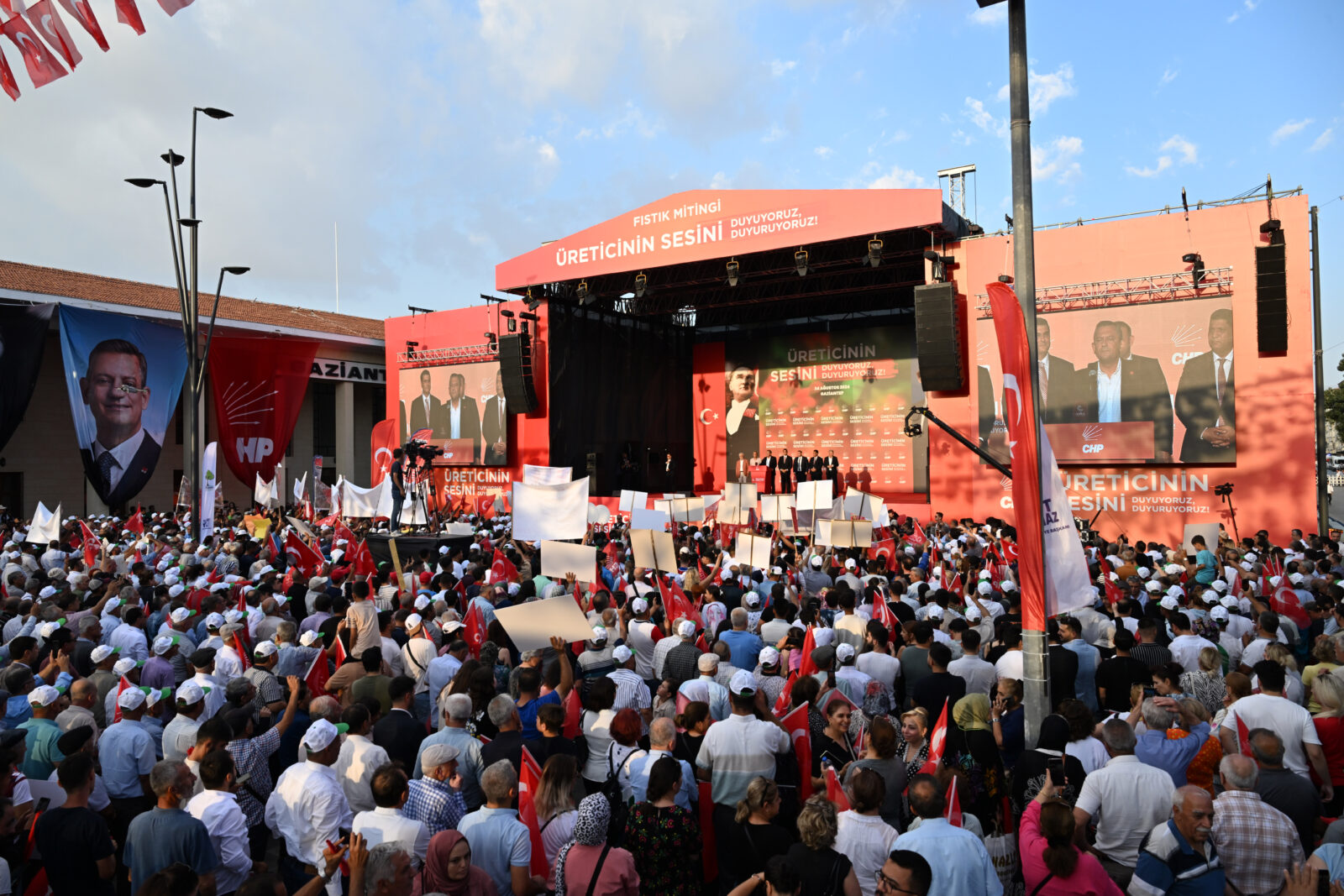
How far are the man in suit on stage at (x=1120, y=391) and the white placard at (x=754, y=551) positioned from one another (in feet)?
40.4

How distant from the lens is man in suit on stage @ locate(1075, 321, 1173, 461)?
18219 mm

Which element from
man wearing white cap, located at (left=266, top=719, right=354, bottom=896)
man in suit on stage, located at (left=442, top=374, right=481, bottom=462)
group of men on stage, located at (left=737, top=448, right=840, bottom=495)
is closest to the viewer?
man wearing white cap, located at (left=266, top=719, right=354, bottom=896)

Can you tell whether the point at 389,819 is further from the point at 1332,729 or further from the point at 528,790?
the point at 1332,729

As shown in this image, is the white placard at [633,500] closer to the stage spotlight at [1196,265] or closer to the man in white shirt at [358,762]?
the man in white shirt at [358,762]

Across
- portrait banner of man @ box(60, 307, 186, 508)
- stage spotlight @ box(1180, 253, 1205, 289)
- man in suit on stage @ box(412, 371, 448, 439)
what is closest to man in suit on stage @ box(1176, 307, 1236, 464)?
stage spotlight @ box(1180, 253, 1205, 289)

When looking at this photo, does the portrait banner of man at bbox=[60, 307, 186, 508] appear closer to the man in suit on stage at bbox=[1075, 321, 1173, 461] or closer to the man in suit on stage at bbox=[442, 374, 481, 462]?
the man in suit on stage at bbox=[442, 374, 481, 462]

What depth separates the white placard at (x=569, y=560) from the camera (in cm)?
864

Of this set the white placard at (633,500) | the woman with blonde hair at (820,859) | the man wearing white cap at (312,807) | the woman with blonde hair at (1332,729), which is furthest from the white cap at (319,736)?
the white placard at (633,500)

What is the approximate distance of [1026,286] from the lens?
484 cm

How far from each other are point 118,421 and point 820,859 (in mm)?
24229

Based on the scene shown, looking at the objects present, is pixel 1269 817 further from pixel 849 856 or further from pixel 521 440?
pixel 521 440

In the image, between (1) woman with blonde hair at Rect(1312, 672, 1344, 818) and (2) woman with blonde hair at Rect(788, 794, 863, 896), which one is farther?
(1) woman with blonde hair at Rect(1312, 672, 1344, 818)

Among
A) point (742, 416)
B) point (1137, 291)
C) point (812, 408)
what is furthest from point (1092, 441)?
point (742, 416)

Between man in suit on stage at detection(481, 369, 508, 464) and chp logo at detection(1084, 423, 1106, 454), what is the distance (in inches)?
651
